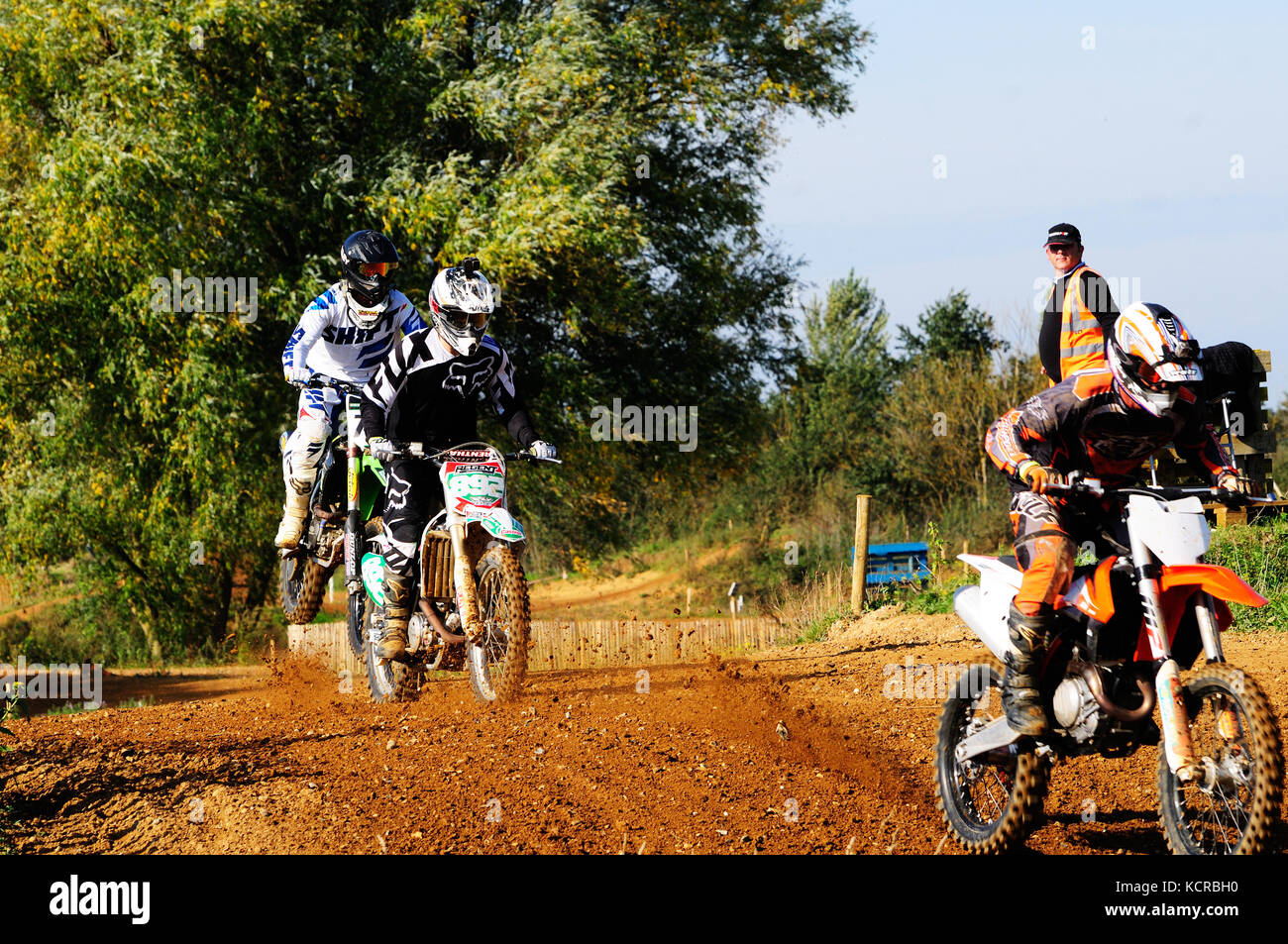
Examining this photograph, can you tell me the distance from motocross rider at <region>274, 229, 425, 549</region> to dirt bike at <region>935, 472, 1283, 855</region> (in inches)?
217

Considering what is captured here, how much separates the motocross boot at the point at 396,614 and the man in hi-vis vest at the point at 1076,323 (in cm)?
420

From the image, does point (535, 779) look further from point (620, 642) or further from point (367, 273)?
point (620, 642)

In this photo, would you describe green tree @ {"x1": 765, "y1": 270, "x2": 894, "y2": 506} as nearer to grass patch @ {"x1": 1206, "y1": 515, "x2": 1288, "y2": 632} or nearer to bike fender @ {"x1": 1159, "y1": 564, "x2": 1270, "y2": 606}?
grass patch @ {"x1": 1206, "y1": 515, "x2": 1288, "y2": 632}

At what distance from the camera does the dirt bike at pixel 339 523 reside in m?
8.78

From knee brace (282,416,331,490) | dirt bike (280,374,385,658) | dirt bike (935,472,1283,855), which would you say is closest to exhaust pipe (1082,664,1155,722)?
dirt bike (935,472,1283,855)

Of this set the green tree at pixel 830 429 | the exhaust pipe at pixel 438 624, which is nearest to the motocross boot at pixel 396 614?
the exhaust pipe at pixel 438 624

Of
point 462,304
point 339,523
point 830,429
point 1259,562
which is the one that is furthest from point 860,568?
point 830,429

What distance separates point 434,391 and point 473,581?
1.28 metres

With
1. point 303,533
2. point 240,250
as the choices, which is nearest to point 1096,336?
point 303,533

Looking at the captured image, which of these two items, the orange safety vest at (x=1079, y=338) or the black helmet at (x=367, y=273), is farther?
the black helmet at (x=367, y=273)

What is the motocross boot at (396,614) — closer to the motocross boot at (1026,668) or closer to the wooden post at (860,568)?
the motocross boot at (1026,668)

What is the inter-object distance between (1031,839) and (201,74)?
17.5 m

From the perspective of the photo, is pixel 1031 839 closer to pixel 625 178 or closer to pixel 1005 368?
pixel 625 178

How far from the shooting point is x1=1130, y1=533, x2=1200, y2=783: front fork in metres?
4.36
